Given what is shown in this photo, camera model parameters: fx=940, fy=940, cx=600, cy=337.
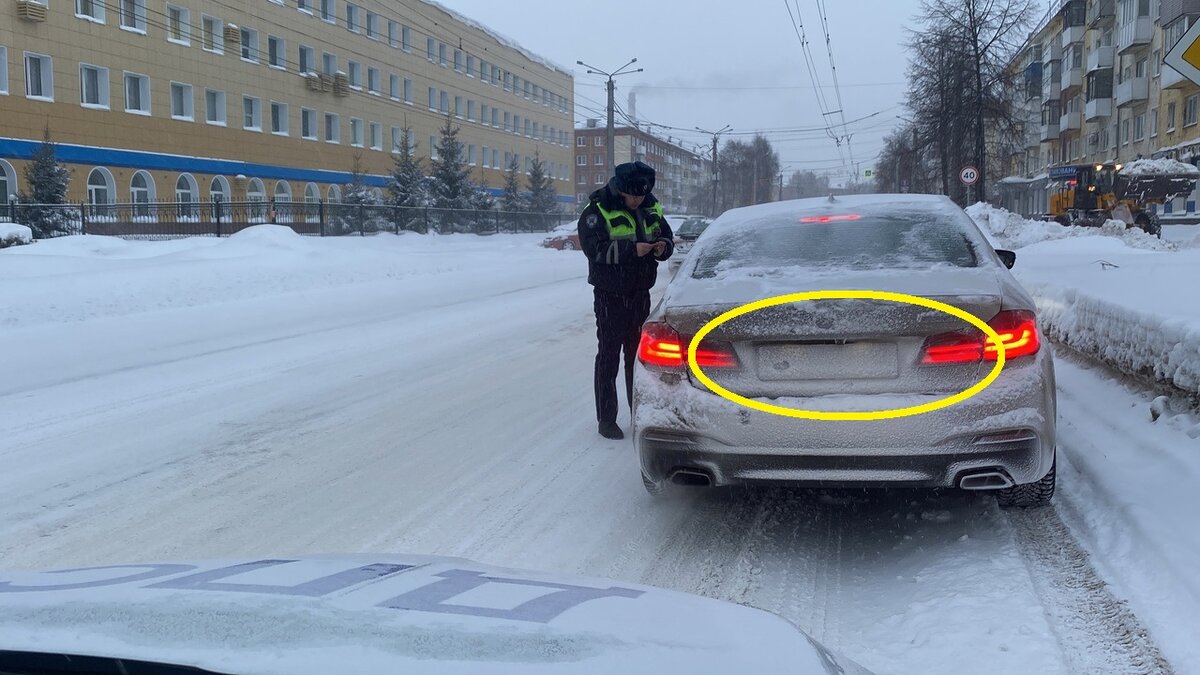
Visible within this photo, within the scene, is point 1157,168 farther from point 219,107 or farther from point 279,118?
point 279,118

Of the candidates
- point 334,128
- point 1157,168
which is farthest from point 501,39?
point 1157,168

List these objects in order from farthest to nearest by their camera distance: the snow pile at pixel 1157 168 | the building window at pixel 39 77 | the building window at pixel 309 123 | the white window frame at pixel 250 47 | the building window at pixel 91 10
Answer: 1. the building window at pixel 309 123
2. the white window frame at pixel 250 47
3. the building window at pixel 91 10
4. the building window at pixel 39 77
5. the snow pile at pixel 1157 168

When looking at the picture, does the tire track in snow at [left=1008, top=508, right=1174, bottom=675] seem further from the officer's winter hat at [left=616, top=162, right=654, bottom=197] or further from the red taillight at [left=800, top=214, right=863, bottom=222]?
the officer's winter hat at [left=616, top=162, right=654, bottom=197]

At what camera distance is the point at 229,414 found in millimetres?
6863

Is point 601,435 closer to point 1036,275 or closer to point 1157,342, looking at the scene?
point 1157,342

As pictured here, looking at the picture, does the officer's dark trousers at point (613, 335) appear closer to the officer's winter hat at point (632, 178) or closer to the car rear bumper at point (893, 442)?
the officer's winter hat at point (632, 178)

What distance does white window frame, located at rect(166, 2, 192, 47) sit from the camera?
4059 centimetres

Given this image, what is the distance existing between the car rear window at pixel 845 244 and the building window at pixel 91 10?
3898 centimetres

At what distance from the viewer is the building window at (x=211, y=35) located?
4234 centimetres

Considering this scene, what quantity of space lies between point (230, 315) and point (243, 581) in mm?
11502

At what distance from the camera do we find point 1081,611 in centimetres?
331

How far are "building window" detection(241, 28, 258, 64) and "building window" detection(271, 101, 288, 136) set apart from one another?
2.62m

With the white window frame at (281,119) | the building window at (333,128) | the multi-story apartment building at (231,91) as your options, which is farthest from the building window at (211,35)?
the building window at (333,128)

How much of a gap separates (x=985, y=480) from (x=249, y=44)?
4795 cm
